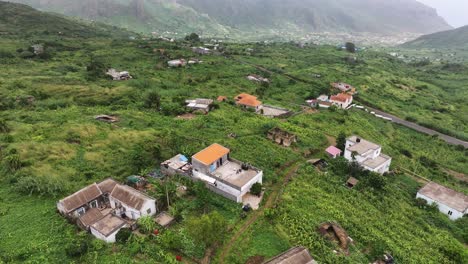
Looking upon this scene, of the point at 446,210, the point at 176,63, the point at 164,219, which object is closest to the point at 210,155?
the point at 164,219

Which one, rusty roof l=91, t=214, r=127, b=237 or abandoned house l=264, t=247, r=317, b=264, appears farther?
rusty roof l=91, t=214, r=127, b=237

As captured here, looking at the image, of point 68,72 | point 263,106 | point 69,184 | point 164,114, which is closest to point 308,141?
point 263,106

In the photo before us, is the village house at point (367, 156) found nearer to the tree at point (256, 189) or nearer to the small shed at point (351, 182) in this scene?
the small shed at point (351, 182)

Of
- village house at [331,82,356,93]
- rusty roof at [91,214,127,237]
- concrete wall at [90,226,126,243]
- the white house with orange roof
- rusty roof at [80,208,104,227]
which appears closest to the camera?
concrete wall at [90,226,126,243]

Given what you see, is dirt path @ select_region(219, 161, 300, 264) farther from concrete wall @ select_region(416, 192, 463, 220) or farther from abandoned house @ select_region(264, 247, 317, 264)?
concrete wall @ select_region(416, 192, 463, 220)

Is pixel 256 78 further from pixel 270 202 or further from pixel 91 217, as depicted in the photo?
pixel 91 217

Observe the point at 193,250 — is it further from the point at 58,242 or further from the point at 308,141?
the point at 308,141

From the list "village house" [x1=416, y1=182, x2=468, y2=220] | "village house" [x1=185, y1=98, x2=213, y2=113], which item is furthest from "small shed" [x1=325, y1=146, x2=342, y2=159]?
"village house" [x1=185, y1=98, x2=213, y2=113]
